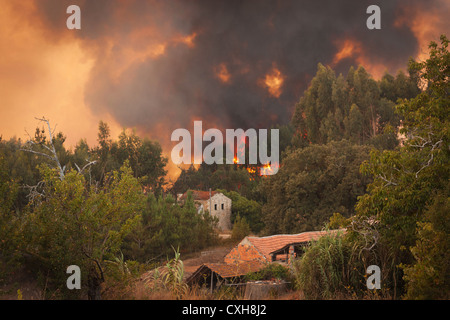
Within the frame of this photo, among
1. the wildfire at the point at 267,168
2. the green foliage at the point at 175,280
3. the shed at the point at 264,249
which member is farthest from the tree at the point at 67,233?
the wildfire at the point at 267,168

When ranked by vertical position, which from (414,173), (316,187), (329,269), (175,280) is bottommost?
(175,280)

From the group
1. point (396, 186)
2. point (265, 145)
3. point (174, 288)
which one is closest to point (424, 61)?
point (396, 186)

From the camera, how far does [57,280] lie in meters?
8.72

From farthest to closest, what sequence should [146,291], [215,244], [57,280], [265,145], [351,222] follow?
[265,145] → [215,244] → [351,222] → [146,291] → [57,280]

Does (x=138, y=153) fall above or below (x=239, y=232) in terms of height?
above

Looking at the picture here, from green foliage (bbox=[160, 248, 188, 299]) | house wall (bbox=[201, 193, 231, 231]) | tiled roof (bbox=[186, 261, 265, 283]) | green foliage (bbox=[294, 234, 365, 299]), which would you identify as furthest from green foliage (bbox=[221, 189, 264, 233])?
green foliage (bbox=[160, 248, 188, 299])

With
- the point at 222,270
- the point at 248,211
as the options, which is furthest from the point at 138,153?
the point at 222,270

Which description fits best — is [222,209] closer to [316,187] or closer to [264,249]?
[316,187]

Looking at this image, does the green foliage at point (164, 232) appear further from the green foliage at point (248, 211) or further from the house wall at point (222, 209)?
the house wall at point (222, 209)

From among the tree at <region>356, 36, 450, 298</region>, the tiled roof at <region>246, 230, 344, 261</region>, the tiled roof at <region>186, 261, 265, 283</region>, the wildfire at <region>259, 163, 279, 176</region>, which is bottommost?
the tiled roof at <region>186, 261, 265, 283</region>

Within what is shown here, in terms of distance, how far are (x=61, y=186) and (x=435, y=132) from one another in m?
9.27

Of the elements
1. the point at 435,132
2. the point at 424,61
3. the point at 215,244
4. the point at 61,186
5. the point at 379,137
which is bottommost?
the point at 215,244

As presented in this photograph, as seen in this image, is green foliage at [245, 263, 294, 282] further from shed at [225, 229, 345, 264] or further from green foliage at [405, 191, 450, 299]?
shed at [225, 229, 345, 264]

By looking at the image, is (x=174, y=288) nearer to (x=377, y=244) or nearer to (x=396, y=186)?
(x=377, y=244)
